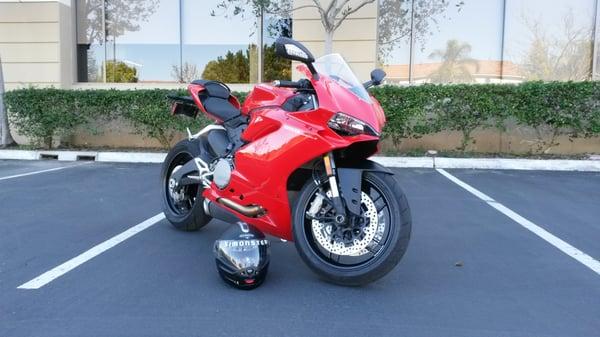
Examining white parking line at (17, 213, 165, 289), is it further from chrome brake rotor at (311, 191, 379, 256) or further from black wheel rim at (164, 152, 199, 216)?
Answer: chrome brake rotor at (311, 191, 379, 256)

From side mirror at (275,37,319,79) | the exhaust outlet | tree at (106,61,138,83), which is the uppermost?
tree at (106,61,138,83)

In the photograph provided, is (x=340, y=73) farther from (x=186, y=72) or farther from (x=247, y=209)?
(x=186, y=72)

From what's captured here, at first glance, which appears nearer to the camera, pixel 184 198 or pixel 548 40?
pixel 184 198

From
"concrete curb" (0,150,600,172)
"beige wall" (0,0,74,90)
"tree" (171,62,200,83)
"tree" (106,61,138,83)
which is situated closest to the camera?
"concrete curb" (0,150,600,172)

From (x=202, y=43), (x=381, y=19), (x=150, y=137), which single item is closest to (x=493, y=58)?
(x=381, y=19)

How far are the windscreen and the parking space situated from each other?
129 centimetres

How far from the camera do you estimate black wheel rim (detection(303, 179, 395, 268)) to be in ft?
10.4

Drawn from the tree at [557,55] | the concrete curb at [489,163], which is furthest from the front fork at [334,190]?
the tree at [557,55]

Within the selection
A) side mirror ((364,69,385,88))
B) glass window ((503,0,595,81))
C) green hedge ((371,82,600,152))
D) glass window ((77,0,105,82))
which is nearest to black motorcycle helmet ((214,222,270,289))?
side mirror ((364,69,385,88))

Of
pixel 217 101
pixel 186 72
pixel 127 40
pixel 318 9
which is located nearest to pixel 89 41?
pixel 127 40

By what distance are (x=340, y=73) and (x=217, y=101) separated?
4.32ft

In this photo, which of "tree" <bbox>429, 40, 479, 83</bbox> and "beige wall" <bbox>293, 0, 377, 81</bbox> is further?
→ "tree" <bbox>429, 40, 479, 83</bbox>

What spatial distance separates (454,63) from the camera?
36.1ft

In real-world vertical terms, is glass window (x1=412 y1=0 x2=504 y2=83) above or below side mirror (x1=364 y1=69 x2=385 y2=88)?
above
